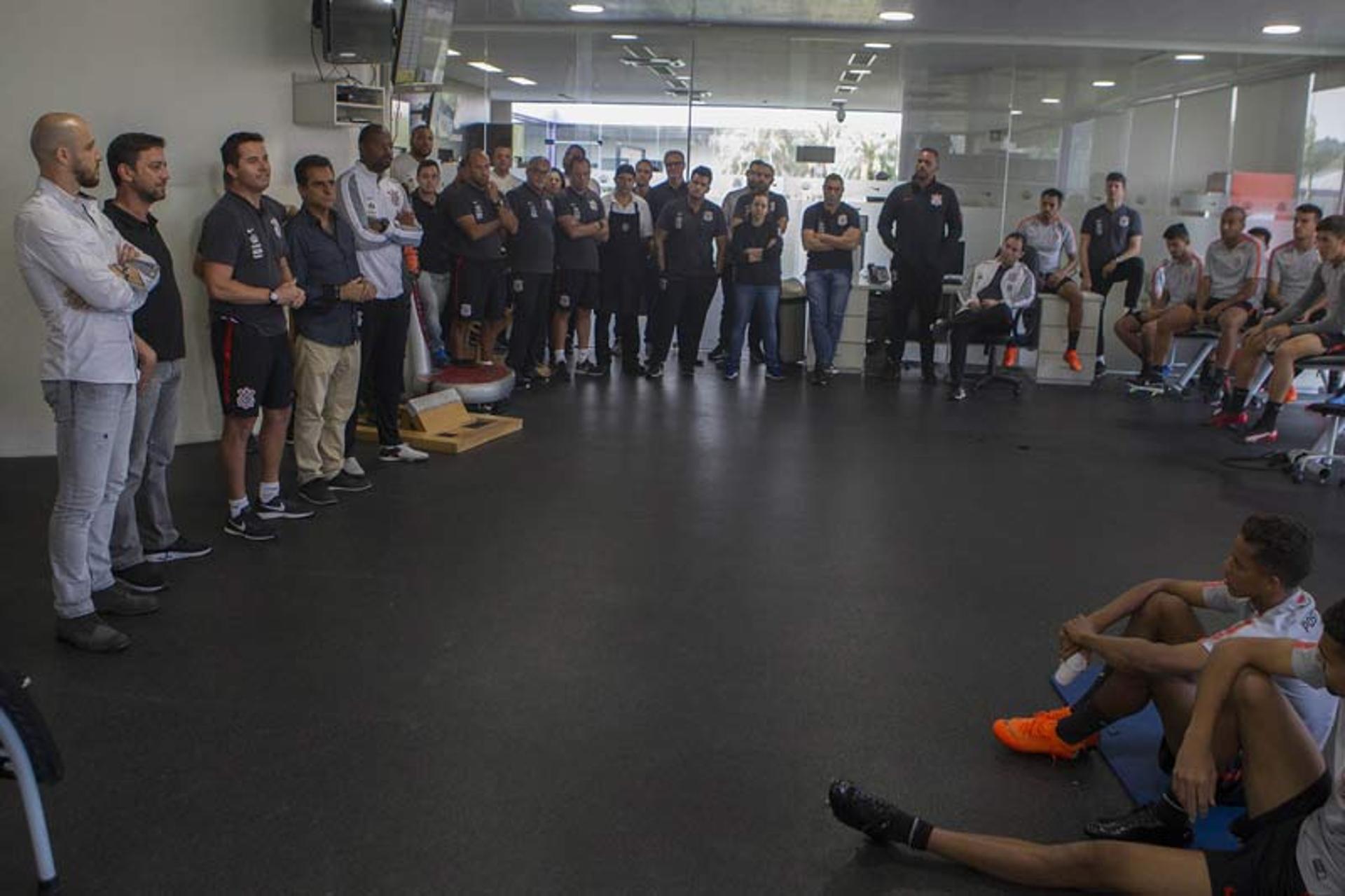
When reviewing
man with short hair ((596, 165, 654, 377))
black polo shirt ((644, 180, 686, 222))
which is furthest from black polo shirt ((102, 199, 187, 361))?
black polo shirt ((644, 180, 686, 222))

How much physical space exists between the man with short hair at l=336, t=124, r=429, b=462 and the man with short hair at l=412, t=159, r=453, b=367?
176 centimetres

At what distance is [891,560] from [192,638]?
2.59 meters

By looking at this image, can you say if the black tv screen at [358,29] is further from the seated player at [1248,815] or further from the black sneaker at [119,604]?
the seated player at [1248,815]

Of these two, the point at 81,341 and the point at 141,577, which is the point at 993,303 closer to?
the point at 141,577

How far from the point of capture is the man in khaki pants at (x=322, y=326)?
4801 mm

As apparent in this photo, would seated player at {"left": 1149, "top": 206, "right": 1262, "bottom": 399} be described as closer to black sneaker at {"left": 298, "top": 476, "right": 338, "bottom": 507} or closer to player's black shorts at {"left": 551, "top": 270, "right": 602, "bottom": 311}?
player's black shorts at {"left": 551, "top": 270, "right": 602, "bottom": 311}

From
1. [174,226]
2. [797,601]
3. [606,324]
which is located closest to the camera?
[797,601]

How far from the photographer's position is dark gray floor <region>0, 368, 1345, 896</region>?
2.47 metres

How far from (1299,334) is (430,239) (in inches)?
216

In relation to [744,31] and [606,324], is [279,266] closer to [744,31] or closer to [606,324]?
[606,324]

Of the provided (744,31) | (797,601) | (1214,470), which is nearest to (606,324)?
(744,31)

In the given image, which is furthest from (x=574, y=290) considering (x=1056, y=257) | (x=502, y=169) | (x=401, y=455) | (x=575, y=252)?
(x=1056, y=257)

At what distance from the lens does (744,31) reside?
1110 cm

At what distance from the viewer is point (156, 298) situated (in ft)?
12.8
